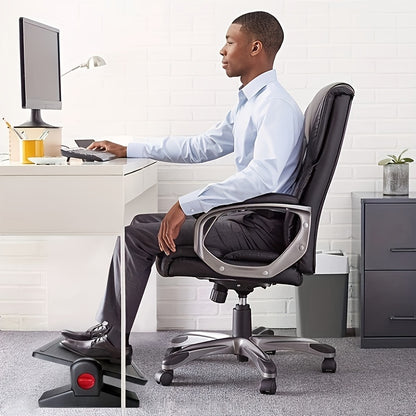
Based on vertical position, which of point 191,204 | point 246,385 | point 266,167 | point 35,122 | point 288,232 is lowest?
point 246,385

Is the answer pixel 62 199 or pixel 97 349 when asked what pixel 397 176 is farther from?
pixel 62 199

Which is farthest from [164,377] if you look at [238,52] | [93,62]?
[93,62]

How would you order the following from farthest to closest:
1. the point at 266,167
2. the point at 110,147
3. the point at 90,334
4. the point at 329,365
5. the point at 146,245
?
the point at 110,147 < the point at 329,365 < the point at 90,334 < the point at 146,245 < the point at 266,167

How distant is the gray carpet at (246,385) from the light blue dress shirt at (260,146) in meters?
0.67

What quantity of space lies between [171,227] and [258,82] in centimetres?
67

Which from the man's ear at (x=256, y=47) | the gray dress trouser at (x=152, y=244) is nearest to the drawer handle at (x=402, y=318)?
the gray dress trouser at (x=152, y=244)

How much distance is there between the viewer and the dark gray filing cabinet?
12.8ft

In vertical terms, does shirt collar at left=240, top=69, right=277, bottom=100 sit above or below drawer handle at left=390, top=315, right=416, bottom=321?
above

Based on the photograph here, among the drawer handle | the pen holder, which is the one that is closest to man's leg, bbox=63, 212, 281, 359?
the pen holder

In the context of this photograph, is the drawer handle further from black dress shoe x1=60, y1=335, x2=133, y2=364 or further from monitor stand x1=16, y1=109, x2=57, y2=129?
monitor stand x1=16, y1=109, x2=57, y2=129

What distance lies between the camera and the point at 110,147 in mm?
3615

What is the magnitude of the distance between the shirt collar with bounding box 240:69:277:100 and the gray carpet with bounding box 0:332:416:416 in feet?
3.54

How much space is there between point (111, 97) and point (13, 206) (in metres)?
1.54

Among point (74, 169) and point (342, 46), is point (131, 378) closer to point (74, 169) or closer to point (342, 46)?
point (74, 169)
